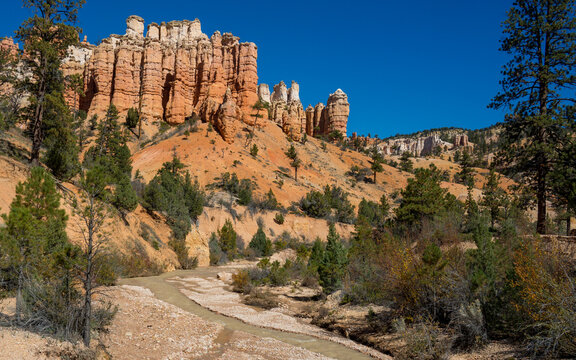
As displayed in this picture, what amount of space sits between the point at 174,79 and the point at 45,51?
51555mm

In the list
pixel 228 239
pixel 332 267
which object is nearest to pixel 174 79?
pixel 228 239

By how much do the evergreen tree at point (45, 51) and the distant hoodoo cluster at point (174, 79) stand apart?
131ft

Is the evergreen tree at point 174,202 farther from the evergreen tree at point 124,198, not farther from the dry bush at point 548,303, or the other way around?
the dry bush at point 548,303

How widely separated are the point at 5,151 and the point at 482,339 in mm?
26598

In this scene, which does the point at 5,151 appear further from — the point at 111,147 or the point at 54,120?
the point at 111,147

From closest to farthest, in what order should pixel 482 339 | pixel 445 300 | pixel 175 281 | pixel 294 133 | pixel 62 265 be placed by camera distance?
pixel 62 265, pixel 482 339, pixel 445 300, pixel 175 281, pixel 294 133

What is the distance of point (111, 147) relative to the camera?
4138 cm

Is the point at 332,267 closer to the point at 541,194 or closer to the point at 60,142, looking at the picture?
the point at 541,194

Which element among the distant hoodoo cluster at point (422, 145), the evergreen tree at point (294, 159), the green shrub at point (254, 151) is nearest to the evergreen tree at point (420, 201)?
the evergreen tree at point (294, 159)

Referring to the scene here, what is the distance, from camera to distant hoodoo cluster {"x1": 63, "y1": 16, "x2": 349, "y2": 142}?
213ft

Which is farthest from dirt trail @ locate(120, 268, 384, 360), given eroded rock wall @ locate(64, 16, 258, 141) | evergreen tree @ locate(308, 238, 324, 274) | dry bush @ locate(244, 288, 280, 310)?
eroded rock wall @ locate(64, 16, 258, 141)

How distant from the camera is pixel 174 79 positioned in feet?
224

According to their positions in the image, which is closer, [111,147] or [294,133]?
[111,147]

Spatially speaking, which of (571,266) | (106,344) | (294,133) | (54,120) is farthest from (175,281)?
(294,133)
